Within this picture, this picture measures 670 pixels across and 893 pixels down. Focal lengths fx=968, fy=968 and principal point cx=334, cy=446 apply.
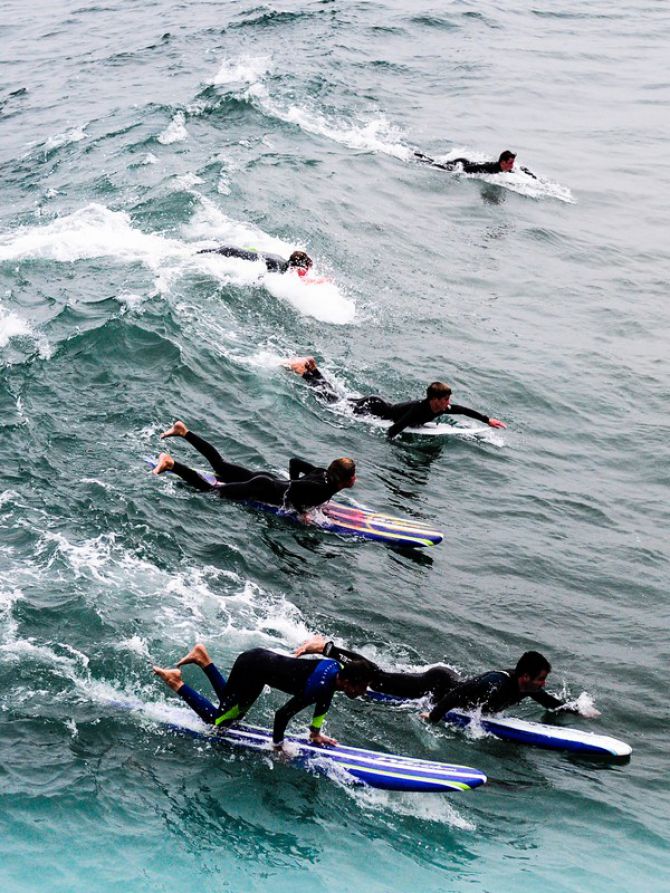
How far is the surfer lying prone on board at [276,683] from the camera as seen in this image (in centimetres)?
976

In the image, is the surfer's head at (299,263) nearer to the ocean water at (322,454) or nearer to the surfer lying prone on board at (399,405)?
the ocean water at (322,454)

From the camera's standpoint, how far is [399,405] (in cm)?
1684

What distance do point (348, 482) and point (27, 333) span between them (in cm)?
876

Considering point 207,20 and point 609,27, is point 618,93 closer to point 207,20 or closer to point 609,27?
point 609,27

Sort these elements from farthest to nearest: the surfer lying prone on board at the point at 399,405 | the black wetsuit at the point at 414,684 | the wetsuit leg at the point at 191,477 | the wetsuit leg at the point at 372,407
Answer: the wetsuit leg at the point at 372,407, the surfer lying prone on board at the point at 399,405, the wetsuit leg at the point at 191,477, the black wetsuit at the point at 414,684

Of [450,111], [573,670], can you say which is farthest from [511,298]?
[450,111]

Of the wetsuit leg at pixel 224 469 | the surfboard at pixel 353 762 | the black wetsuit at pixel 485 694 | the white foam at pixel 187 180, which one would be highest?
the white foam at pixel 187 180

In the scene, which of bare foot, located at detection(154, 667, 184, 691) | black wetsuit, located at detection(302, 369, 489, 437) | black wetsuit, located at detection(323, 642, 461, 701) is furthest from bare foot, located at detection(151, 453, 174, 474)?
black wetsuit, located at detection(302, 369, 489, 437)

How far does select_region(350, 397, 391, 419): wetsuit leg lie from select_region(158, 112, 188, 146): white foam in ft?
50.9

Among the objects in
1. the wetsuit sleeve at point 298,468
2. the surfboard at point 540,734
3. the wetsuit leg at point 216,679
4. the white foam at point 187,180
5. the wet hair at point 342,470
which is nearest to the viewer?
the wetsuit leg at point 216,679

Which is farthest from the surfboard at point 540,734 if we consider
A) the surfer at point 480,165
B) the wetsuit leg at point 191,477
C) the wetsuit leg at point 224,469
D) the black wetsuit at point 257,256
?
the surfer at point 480,165

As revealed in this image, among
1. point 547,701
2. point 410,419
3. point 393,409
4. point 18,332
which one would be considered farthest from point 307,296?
point 547,701

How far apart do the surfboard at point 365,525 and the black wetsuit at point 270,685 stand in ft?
14.2

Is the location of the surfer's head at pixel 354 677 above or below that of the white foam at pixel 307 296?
below
